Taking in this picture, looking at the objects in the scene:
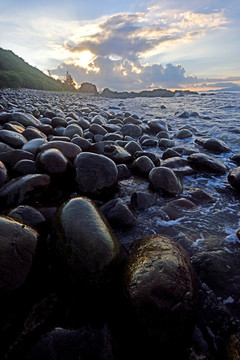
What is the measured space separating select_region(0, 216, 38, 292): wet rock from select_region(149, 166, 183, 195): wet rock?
169cm

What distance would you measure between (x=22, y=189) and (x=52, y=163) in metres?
0.48

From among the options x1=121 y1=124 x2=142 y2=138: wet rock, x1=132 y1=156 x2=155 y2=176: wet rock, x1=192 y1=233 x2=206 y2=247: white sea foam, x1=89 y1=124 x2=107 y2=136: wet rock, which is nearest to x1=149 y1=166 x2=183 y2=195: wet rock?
x1=132 y1=156 x2=155 y2=176: wet rock

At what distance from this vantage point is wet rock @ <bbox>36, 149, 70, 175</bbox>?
2363mm

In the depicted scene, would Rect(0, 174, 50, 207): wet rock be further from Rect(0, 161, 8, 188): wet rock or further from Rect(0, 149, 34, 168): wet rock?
Rect(0, 149, 34, 168): wet rock

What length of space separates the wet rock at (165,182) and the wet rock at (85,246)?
1.38m

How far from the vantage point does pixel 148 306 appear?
106 centimetres

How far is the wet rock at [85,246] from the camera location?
1.21 meters

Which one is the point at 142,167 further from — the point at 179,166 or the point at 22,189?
the point at 22,189

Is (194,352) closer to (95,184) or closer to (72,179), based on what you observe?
(95,184)

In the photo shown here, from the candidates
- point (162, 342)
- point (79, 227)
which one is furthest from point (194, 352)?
point (79, 227)

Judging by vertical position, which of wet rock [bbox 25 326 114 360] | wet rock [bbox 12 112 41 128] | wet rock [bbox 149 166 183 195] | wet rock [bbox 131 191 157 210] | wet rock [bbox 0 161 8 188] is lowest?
wet rock [bbox 25 326 114 360]

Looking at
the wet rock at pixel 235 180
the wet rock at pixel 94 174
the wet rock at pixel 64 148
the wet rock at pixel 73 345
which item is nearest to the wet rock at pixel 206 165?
the wet rock at pixel 235 180

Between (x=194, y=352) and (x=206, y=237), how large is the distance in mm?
1044

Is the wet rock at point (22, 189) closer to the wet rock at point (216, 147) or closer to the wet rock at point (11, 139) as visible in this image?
the wet rock at point (11, 139)
